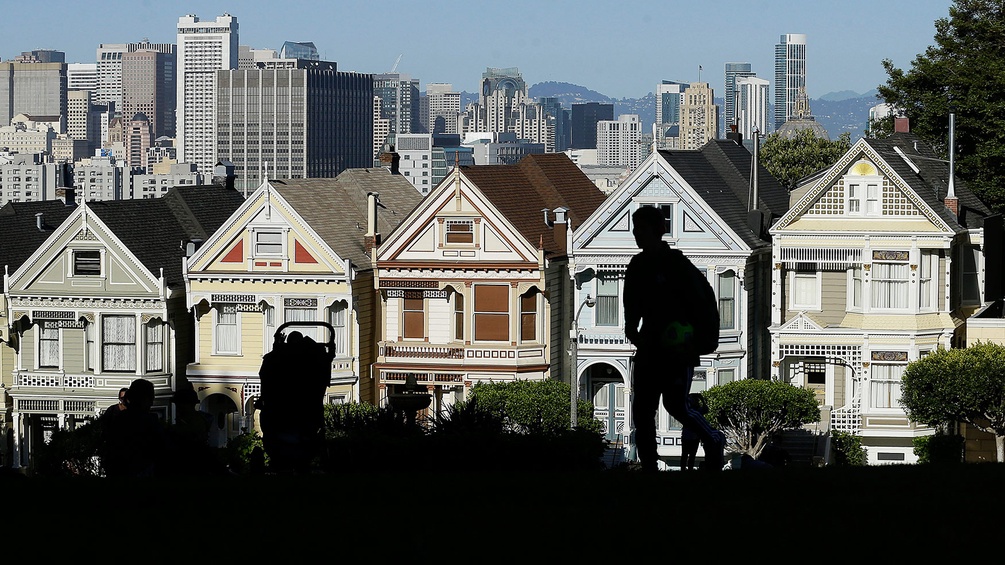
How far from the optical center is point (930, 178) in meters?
46.5

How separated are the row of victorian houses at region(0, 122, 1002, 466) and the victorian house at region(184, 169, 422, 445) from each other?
0.19 ft

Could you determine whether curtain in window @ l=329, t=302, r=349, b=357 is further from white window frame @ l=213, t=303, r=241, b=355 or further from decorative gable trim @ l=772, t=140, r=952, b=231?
decorative gable trim @ l=772, t=140, r=952, b=231

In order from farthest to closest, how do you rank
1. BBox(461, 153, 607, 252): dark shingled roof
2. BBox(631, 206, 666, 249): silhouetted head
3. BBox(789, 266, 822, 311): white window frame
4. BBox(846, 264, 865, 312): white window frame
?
BBox(461, 153, 607, 252): dark shingled roof
BBox(789, 266, 822, 311): white window frame
BBox(846, 264, 865, 312): white window frame
BBox(631, 206, 666, 249): silhouetted head

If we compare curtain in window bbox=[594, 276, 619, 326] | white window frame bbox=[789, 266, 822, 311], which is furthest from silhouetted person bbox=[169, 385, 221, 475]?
white window frame bbox=[789, 266, 822, 311]

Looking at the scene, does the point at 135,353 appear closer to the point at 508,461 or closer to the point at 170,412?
the point at 170,412

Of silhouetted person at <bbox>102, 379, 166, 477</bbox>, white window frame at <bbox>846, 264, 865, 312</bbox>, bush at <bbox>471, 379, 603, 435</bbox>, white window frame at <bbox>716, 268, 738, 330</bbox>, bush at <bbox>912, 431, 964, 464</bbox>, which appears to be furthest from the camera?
white window frame at <bbox>716, 268, 738, 330</bbox>

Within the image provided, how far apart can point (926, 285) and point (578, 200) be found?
11.8 m

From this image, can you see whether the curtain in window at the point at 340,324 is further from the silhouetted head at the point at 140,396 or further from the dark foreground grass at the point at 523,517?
the dark foreground grass at the point at 523,517

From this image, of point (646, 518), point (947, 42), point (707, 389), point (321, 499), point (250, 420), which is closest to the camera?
point (646, 518)

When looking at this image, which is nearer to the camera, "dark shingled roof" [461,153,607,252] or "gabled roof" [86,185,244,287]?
"dark shingled roof" [461,153,607,252]

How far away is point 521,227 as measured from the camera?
45.9 metres

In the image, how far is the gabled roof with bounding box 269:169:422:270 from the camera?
47.1m

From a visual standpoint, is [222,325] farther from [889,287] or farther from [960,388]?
[960,388]

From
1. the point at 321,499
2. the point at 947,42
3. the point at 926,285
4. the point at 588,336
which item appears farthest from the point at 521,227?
the point at 321,499
